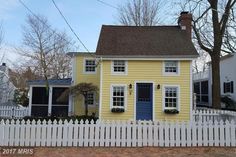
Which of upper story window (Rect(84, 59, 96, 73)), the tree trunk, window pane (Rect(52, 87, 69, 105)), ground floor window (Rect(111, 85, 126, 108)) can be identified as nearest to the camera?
Result: ground floor window (Rect(111, 85, 126, 108))

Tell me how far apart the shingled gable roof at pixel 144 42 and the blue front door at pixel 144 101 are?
6.55ft

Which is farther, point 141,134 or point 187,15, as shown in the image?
point 187,15

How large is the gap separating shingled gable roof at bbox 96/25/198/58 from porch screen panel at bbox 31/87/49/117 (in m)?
6.22

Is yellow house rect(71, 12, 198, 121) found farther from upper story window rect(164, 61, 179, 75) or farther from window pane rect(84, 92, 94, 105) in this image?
window pane rect(84, 92, 94, 105)

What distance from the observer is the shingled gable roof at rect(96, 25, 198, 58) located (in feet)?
66.7

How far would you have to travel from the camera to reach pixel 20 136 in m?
12.2

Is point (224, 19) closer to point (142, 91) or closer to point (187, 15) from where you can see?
point (187, 15)

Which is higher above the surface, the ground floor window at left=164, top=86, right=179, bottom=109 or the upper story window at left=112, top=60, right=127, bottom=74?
the upper story window at left=112, top=60, right=127, bottom=74

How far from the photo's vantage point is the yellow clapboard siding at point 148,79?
20.0 metres

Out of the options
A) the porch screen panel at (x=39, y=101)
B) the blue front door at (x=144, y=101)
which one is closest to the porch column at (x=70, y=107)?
the porch screen panel at (x=39, y=101)

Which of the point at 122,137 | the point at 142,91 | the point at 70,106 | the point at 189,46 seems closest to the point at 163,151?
the point at 122,137

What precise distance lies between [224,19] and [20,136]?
20.6m

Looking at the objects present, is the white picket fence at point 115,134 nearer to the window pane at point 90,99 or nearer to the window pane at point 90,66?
the window pane at point 90,99

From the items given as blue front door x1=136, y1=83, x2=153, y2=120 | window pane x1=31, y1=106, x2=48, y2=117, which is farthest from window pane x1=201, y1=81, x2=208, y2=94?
window pane x1=31, y1=106, x2=48, y2=117
